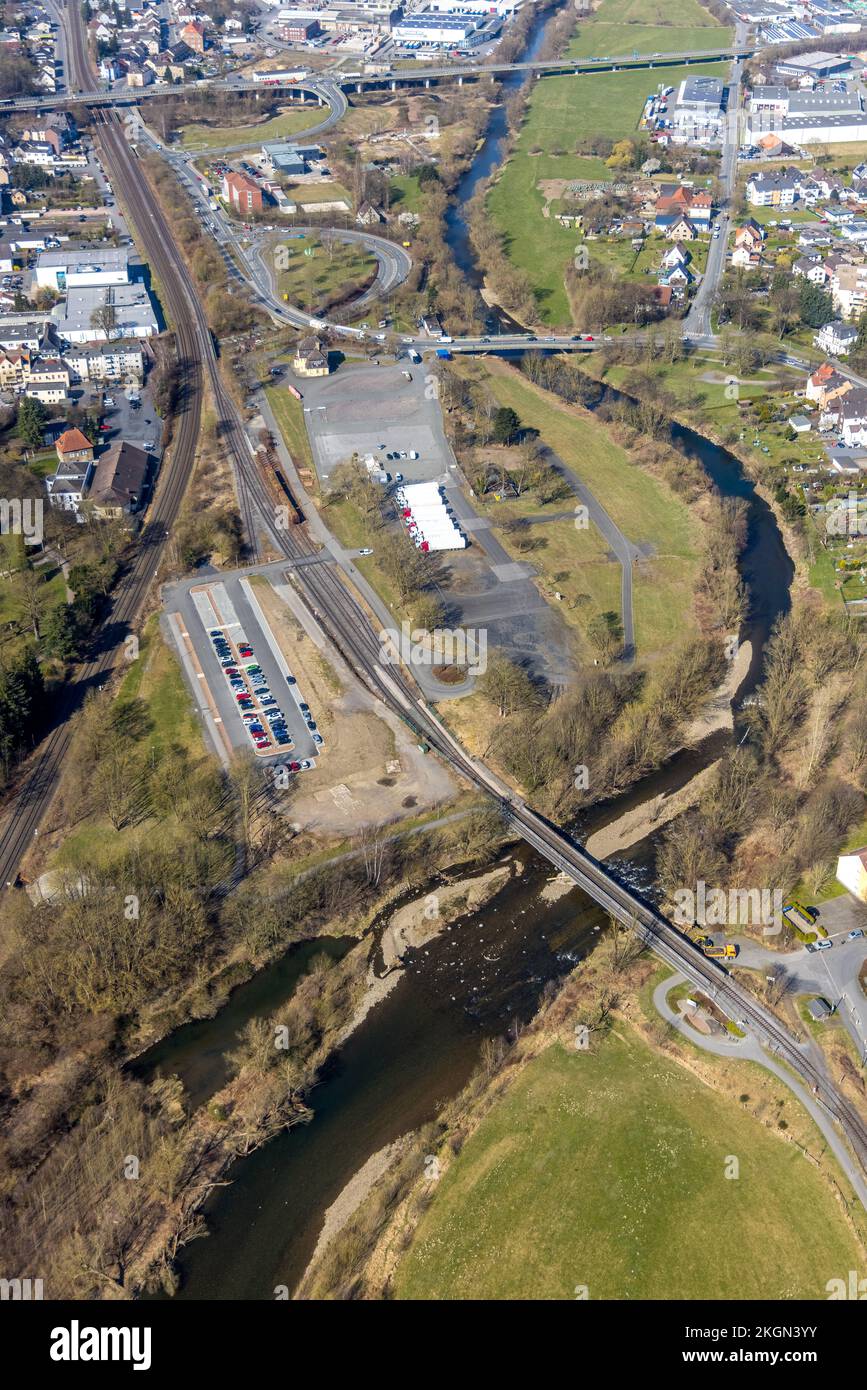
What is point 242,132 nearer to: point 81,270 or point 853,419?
point 81,270

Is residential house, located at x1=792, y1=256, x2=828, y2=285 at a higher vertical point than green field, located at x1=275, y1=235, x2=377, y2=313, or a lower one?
higher

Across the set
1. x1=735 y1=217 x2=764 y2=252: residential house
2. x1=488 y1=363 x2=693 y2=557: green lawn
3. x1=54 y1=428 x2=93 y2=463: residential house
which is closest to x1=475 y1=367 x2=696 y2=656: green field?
x1=488 y1=363 x2=693 y2=557: green lawn

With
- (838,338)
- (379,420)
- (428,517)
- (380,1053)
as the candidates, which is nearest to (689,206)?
(838,338)

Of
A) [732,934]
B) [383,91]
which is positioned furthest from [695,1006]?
[383,91]

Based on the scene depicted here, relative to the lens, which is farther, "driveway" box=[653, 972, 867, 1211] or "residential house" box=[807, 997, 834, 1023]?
"residential house" box=[807, 997, 834, 1023]

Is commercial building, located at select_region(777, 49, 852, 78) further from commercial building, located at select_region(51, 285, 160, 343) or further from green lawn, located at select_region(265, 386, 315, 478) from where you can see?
green lawn, located at select_region(265, 386, 315, 478)

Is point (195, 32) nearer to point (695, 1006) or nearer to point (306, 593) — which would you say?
point (306, 593)
